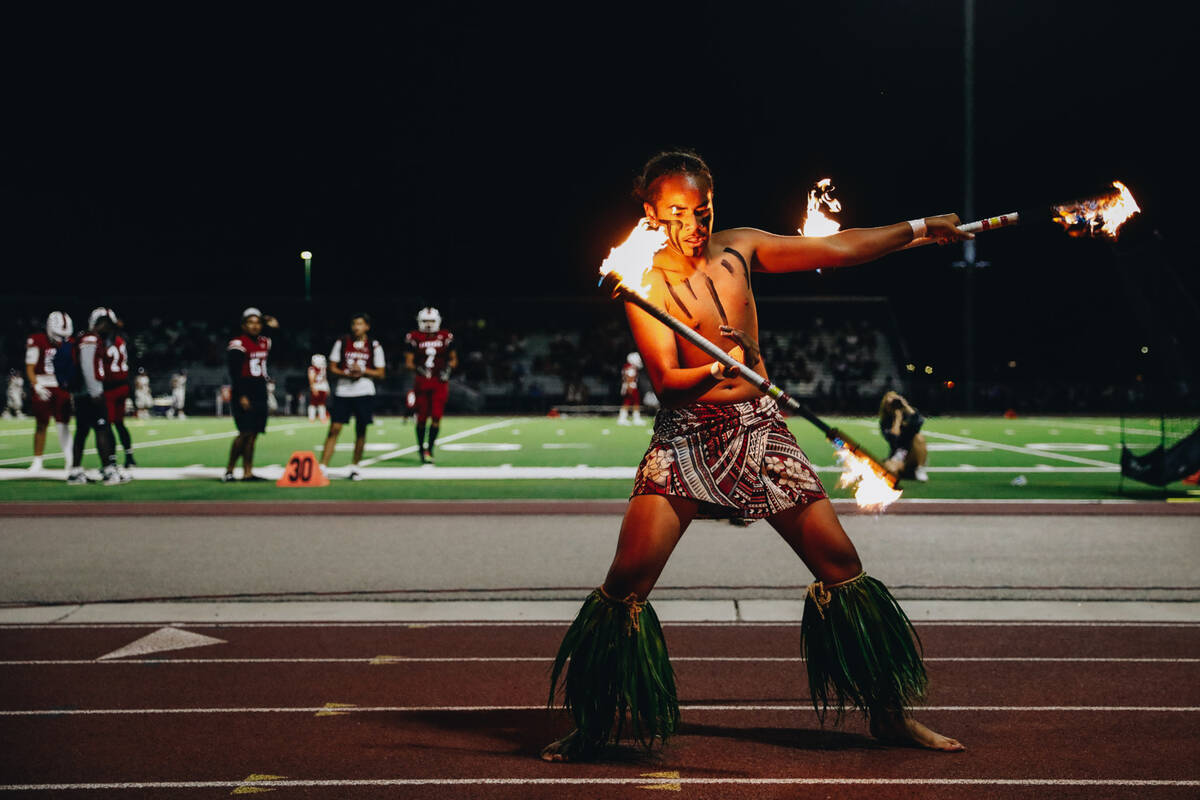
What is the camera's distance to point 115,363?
50.0 ft

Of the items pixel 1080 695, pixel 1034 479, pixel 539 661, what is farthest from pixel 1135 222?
pixel 1034 479

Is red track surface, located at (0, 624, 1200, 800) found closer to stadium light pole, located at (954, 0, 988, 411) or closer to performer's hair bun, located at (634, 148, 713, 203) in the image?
performer's hair bun, located at (634, 148, 713, 203)

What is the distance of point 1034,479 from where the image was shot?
1638 centimetres

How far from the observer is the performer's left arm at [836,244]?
4.44 meters

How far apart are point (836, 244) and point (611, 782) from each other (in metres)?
2.04

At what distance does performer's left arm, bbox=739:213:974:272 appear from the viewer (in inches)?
175

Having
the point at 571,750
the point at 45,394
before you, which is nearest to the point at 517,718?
the point at 571,750

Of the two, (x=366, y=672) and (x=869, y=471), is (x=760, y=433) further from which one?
(x=366, y=672)

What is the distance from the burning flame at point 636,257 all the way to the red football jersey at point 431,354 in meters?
14.1

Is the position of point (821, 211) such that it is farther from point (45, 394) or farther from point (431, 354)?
point (45, 394)

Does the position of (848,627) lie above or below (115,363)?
below

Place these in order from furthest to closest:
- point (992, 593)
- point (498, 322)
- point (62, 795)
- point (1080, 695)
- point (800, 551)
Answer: point (498, 322) < point (992, 593) < point (1080, 695) < point (800, 551) < point (62, 795)

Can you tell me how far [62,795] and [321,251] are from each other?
53679 mm

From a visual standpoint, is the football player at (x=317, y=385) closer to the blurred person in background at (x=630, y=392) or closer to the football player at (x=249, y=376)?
the blurred person in background at (x=630, y=392)
